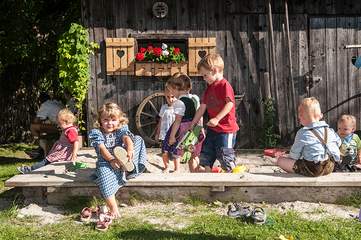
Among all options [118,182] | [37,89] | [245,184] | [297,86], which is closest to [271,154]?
[297,86]

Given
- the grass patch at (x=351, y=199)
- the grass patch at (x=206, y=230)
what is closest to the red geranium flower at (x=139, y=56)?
the grass patch at (x=206, y=230)

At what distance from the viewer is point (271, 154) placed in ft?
28.1

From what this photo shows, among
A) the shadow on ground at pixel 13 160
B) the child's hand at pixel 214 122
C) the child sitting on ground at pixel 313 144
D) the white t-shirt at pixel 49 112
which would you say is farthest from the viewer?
the white t-shirt at pixel 49 112

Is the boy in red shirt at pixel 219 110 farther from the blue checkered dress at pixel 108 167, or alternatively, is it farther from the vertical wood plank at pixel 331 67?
the vertical wood plank at pixel 331 67

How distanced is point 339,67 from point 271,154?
2.57 metres

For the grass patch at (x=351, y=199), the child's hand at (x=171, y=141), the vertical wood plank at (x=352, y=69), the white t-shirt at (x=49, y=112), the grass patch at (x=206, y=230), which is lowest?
the grass patch at (x=206, y=230)

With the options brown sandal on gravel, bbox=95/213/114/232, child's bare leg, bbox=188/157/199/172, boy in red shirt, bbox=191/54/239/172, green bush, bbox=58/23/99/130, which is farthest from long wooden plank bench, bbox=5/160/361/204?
green bush, bbox=58/23/99/130

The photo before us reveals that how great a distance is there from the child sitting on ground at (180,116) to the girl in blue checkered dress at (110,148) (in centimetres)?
94

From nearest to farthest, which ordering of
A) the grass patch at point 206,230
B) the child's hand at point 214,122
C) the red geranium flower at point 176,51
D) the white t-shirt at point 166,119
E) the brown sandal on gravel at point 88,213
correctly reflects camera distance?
the grass patch at point 206,230 → the brown sandal on gravel at point 88,213 → the child's hand at point 214,122 → the white t-shirt at point 166,119 → the red geranium flower at point 176,51

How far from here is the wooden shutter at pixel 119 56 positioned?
31.7 feet

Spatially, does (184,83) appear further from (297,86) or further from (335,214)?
(297,86)

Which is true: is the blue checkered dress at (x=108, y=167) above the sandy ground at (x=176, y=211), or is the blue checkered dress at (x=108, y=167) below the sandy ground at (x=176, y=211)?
above

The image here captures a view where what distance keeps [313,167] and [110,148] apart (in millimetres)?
2075

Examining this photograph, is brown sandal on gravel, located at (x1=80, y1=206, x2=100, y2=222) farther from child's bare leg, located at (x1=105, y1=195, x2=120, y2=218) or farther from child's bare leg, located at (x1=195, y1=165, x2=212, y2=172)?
child's bare leg, located at (x1=195, y1=165, x2=212, y2=172)
